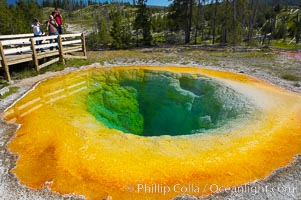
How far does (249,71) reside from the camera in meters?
13.7

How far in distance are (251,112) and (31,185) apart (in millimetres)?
6370

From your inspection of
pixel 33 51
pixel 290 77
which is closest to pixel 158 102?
pixel 290 77

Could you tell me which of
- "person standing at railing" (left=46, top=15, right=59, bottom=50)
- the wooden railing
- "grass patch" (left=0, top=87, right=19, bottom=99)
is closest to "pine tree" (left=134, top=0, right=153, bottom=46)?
the wooden railing

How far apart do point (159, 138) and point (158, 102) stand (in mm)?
5665

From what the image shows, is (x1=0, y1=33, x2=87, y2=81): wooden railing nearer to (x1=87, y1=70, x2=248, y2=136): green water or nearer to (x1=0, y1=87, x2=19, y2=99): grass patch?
(x1=0, y1=87, x2=19, y2=99): grass patch

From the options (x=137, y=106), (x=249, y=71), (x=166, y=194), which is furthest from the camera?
(x=249, y=71)

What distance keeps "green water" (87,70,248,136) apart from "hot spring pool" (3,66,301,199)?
0.05 metres

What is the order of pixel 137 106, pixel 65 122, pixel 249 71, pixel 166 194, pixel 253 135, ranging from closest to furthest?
pixel 166 194, pixel 253 135, pixel 65 122, pixel 137 106, pixel 249 71

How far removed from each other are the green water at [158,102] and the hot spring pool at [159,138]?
55 millimetres

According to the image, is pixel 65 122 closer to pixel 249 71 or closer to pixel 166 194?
pixel 166 194

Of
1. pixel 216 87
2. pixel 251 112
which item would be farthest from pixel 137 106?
pixel 251 112

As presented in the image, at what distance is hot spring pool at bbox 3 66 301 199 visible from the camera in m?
5.12

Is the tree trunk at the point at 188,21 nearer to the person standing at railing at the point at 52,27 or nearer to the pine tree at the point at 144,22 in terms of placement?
the pine tree at the point at 144,22

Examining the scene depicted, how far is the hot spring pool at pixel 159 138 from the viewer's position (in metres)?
5.12
